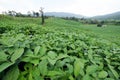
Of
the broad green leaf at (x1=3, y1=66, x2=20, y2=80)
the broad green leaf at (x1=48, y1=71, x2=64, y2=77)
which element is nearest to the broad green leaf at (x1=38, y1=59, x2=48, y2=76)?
the broad green leaf at (x1=48, y1=71, x2=64, y2=77)

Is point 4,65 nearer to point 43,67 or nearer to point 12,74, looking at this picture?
point 12,74

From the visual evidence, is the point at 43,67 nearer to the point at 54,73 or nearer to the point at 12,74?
the point at 54,73

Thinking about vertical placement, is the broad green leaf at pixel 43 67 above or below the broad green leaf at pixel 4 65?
below

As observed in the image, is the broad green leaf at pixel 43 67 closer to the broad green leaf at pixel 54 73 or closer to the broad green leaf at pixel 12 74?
the broad green leaf at pixel 54 73

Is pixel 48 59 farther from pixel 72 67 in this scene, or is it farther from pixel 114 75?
pixel 114 75

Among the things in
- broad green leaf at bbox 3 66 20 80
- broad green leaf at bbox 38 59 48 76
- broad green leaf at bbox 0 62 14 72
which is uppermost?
broad green leaf at bbox 0 62 14 72

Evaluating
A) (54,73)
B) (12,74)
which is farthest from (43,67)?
(12,74)

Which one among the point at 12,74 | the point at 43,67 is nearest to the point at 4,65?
the point at 12,74

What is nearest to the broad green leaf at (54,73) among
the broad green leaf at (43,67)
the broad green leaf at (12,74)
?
the broad green leaf at (43,67)

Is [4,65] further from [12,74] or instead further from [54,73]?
[54,73]

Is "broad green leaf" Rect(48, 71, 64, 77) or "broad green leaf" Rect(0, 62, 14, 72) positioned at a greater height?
"broad green leaf" Rect(0, 62, 14, 72)

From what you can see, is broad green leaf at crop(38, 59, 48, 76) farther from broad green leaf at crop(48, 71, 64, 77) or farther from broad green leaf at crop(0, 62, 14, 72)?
broad green leaf at crop(0, 62, 14, 72)

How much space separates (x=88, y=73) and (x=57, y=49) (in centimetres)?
47

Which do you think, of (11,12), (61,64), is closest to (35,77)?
(61,64)
